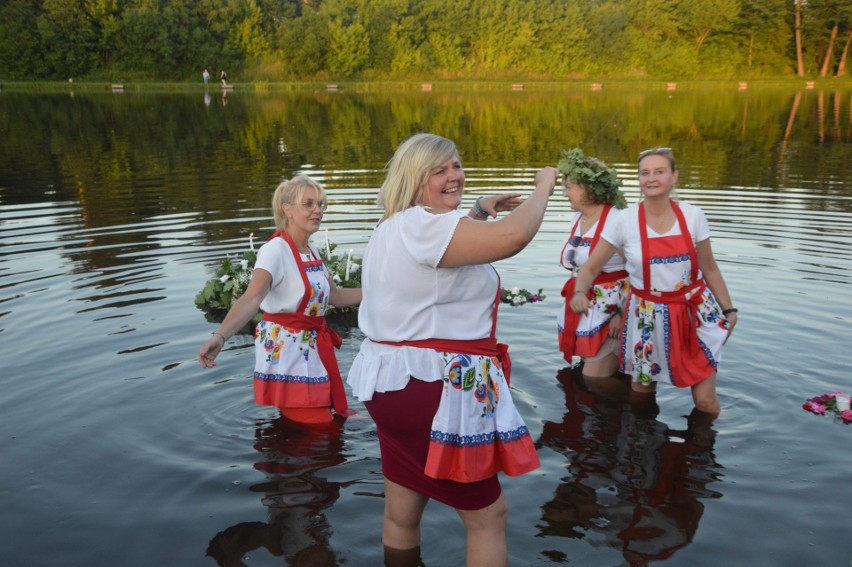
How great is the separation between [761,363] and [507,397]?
193 inches

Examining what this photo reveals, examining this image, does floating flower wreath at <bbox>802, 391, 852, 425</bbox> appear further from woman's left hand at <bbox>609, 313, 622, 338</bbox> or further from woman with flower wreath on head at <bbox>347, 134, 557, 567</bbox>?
woman with flower wreath on head at <bbox>347, 134, 557, 567</bbox>

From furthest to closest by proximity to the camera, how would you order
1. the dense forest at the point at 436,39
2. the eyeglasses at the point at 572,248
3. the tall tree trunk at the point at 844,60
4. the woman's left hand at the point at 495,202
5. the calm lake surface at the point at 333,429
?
the tall tree trunk at the point at 844,60 → the dense forest at the point at 436,39 → the eyeglasses at the point at 572,248 → the calm lake surface at the point at 333,429 → the woman's left hand at the point at 495,202

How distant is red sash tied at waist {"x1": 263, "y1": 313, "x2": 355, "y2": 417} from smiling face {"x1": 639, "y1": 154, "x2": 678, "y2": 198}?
9.04ft

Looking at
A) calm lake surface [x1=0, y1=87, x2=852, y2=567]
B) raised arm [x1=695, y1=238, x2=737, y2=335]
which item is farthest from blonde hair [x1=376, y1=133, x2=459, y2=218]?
raised arm [x1=695, y1=238, x2=737, y2=335]

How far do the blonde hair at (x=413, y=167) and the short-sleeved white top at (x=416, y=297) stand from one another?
90 millimetres

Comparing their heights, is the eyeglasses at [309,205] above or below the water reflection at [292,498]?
above

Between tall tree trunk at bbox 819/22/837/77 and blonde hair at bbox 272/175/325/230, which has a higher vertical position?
tall tree trunk at bbox 819/22/837/77

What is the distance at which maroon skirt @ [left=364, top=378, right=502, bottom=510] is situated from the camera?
11.3ft

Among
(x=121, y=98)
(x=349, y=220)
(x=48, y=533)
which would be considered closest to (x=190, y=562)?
(x=48, y=533)

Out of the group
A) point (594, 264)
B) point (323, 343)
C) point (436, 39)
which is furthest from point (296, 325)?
point (436, 39)

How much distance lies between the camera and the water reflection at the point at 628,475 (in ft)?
15.2

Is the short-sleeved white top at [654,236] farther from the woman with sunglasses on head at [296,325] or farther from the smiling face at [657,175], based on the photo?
the woman with sunglasses on head at [296,325]

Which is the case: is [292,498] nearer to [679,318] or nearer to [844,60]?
[679,318]

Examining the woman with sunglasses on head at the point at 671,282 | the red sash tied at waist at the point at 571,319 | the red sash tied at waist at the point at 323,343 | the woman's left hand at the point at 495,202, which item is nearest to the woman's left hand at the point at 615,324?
the red sash tied at waist at the point at 571,319
